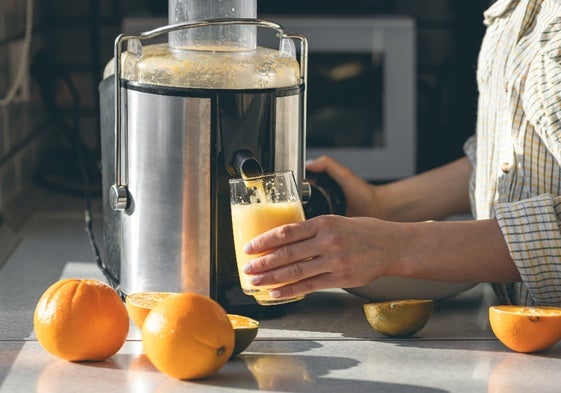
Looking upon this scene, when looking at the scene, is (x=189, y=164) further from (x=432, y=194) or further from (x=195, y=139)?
(x=432, y=194)

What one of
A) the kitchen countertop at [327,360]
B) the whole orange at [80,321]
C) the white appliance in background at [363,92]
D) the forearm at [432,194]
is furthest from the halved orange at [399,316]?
the white appliance in background at [363,92]

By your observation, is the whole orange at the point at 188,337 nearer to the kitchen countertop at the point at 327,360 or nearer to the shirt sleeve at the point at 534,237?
the kitchen countertop at the point at 327,360

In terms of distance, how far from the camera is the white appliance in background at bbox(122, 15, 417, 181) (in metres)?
2.25

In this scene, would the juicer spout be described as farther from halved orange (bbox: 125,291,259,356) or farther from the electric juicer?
halved orange (bbox: 125,291,259,356)

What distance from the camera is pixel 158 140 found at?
1.19 m

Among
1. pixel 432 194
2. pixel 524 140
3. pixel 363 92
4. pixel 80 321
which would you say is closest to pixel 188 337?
pixel 80 321

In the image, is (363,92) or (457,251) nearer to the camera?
Answer: (457,251)

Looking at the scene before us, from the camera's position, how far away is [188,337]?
0.97 metres

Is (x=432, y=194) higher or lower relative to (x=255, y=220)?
lower

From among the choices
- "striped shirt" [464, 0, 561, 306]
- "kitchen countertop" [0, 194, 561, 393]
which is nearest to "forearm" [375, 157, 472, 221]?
"striped shirt" [464, 0, 561, 306]

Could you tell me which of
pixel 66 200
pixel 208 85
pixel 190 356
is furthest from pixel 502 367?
pixel 66 200

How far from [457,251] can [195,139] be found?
304 mm

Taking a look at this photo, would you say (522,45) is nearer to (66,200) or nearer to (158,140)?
(158,140)

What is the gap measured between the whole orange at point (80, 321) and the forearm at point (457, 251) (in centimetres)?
32
